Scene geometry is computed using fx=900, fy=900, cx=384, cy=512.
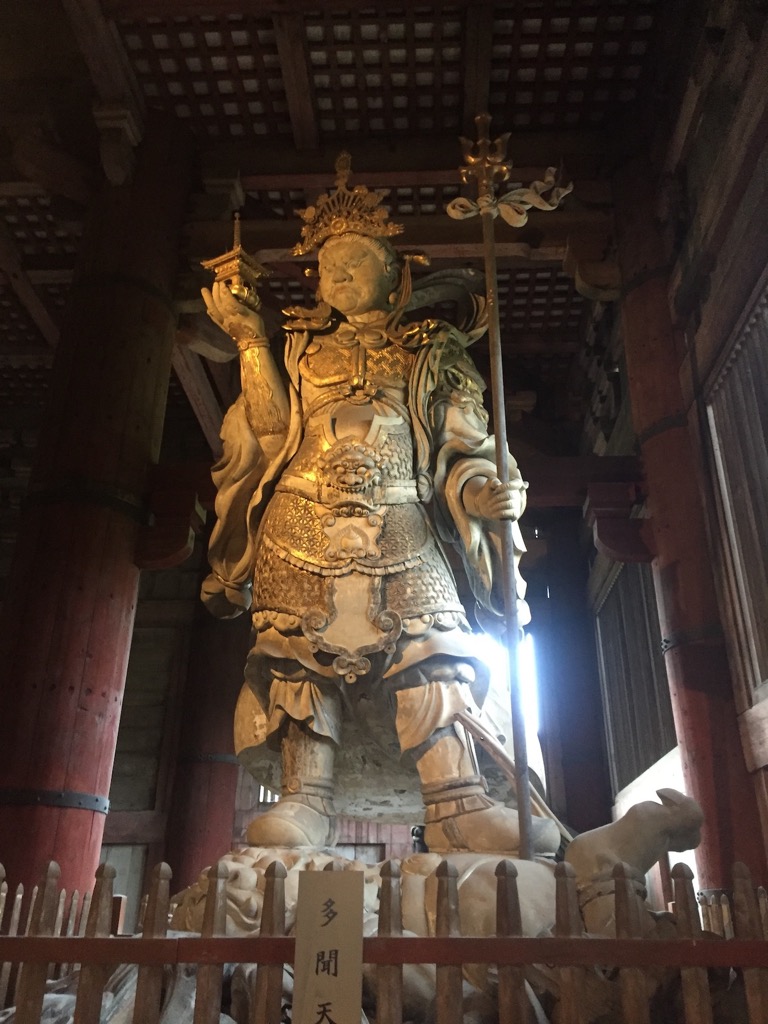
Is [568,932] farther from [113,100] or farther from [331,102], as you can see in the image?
[113,100]

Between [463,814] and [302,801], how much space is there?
1.56 feet

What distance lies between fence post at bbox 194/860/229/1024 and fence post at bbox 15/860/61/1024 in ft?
0.92

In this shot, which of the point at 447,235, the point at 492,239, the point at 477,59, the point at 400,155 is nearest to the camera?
the point at 492,239

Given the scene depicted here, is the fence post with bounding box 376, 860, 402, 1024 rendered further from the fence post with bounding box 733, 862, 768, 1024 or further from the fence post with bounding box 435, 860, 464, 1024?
the fence post with bounding box 733, 862, 768, 1024

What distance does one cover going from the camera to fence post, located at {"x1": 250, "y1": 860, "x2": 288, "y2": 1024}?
58.9 inches

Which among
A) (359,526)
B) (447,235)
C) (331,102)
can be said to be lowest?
(359,526)

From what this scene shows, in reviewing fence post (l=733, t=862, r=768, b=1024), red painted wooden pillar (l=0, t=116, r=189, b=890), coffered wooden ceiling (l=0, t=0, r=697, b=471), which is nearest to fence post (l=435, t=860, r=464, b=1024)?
A: fence post (l=733, t=862, r=768, b=1024)

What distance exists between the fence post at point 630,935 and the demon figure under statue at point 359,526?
659 mm

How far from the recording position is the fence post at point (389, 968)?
1479 millimetres

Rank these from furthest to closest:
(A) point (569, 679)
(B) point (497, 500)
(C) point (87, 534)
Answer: (A) point (569, 679), (C) point (87, 534), (B) point (497, 500)

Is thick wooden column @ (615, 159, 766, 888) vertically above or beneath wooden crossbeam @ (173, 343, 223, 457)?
beneath

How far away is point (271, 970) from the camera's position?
153 cm

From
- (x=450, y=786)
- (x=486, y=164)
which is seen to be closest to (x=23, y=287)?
(x=486, y=164)

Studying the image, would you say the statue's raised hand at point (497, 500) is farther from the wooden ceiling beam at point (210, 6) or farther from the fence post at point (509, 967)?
the wooden ceiling beam at point (210, 6)
